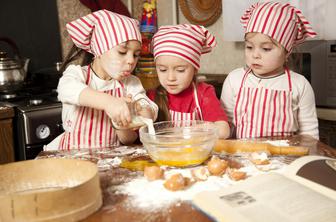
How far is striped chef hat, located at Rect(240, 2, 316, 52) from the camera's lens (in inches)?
56.3

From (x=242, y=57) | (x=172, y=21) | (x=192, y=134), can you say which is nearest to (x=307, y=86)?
(x=192, y=134)

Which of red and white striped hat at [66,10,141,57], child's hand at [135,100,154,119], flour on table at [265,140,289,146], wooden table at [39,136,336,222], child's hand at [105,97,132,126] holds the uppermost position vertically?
red and white striped hat at [66,10,141,57]

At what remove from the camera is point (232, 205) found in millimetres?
751

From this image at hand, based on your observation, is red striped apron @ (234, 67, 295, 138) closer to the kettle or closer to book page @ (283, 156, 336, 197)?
book page @ (283, 156, 336, 197)

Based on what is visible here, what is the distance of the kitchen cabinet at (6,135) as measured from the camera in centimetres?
192

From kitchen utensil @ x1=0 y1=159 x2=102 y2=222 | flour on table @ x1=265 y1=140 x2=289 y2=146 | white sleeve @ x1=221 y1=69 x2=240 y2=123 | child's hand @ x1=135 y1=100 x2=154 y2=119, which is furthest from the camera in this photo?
white sleeve @ x1=221 y1=69 x2=240 y2=123

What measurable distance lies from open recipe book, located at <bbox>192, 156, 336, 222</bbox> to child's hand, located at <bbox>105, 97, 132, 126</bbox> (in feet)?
1.29

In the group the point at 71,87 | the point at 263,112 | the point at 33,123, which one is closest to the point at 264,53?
the point at 263,112

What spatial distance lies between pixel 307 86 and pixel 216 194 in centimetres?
90

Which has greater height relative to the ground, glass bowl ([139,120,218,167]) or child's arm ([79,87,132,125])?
child's arm ([79,87,132,125])

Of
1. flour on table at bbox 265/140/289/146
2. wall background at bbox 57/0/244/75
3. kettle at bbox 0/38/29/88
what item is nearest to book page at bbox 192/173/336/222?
flour on table at bbox 265/140/289/146

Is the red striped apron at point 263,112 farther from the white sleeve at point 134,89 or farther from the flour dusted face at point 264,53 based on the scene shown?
the white sleeve at point 134,89

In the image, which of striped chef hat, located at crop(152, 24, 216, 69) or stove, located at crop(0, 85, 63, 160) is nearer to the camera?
striped chef hat, located at crop(152, 24, 216, 69)

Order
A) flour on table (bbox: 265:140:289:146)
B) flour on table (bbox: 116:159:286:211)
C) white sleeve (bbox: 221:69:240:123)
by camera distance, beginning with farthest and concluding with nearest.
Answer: white sleeve (bbox: 221:69:240:123), flour on table (bbox: 265:140:289:146), flour on table (bbox: 116:159:286:211)
